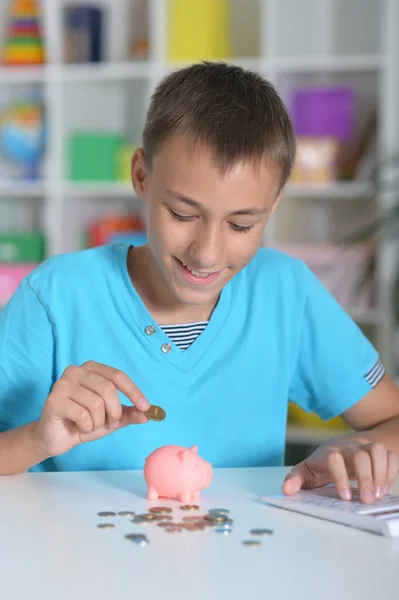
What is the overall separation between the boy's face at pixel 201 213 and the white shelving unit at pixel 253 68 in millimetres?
2227

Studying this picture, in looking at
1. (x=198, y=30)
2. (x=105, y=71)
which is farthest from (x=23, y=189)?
(x=198, y=30)

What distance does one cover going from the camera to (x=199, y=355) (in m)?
1.36

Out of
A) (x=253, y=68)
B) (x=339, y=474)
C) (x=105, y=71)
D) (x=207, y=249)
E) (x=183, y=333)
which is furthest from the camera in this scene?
(x=105, y=71)

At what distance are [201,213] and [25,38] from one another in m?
3.03

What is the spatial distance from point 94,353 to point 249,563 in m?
0.64

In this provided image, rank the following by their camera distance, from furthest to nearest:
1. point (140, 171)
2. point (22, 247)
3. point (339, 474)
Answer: point (22, 247) < point (140, 171) < point (339, 474)

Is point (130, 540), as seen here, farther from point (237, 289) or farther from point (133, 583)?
point (237, 289)

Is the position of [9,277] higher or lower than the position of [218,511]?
lower

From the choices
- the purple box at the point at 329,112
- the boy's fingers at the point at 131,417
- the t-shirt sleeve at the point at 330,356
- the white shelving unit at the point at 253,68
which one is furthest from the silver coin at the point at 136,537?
the purple box at the point at 329,112

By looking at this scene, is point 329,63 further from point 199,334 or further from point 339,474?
point 339,474

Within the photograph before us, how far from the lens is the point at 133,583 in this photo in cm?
73

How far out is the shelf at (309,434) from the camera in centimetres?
343

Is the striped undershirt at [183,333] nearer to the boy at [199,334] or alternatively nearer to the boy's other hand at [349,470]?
the boy at [199,334]

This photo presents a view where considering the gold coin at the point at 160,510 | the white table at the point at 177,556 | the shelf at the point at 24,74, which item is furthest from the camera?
the shelf at the point at 24,74
